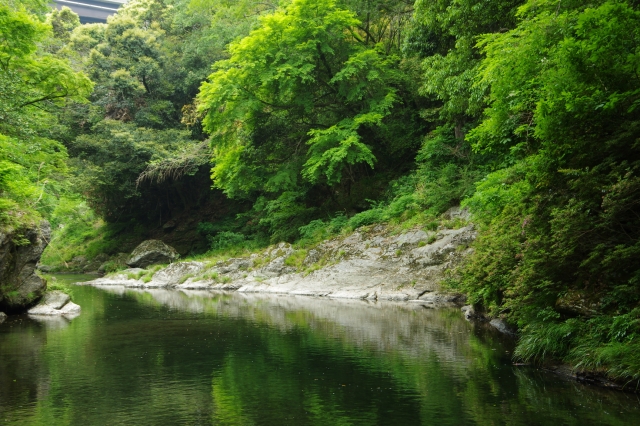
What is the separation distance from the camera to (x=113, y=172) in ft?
123

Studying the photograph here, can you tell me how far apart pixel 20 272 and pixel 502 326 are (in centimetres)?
1426

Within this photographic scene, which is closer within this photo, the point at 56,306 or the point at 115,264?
the point at 56,306

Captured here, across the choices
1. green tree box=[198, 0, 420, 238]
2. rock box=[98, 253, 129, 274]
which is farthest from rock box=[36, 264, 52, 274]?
green tree box=[198, 0, 420, 238]

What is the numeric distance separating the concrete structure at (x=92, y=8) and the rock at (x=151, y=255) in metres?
47.0

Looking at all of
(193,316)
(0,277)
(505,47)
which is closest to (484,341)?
(505,47)

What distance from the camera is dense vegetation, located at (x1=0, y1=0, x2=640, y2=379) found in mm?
10148

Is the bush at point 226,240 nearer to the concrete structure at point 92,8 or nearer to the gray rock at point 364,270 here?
the gray rock at point 364,270

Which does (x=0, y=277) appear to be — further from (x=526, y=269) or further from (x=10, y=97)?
(x=526, y=269)

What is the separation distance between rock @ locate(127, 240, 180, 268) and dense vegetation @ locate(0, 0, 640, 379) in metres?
2.72

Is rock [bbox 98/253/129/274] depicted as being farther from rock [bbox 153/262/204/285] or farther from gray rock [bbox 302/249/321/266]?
gray rock [bbox 302/249/321/266]

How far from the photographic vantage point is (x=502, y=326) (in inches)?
598

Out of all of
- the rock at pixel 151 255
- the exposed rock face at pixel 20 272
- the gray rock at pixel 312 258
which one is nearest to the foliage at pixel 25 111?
the exposed rock face at pixel 20 272

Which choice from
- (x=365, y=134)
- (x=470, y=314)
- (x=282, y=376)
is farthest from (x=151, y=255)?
(x=282, y=376)

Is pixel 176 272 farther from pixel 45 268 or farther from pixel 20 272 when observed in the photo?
pixel 45 268
